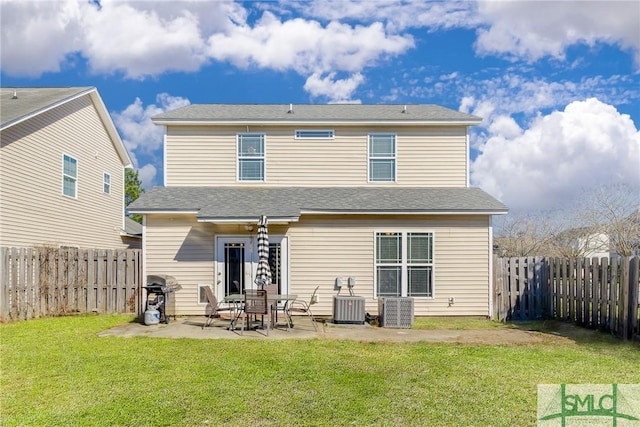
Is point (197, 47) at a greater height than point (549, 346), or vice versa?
point (197, 47)

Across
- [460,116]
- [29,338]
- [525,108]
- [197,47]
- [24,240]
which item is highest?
[197,47]

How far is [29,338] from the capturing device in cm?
828

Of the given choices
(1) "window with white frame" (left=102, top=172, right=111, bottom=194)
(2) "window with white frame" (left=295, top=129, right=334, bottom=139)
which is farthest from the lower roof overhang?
(1) "window with white frame" (left=102, top=172, right=111, bottom=194)

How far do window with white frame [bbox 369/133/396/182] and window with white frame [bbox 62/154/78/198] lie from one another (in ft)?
34.3

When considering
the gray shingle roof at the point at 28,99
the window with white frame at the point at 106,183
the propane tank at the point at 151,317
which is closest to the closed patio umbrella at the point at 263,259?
the propane tank at the point at 151,317

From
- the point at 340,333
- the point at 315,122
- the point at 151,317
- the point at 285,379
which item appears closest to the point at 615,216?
the point at 315,122

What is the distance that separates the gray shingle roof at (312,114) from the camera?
12711mm

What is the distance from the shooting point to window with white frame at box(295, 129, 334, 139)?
12930 mm

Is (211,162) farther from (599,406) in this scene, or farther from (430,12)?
(599,406)

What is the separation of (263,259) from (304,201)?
2.42 meters

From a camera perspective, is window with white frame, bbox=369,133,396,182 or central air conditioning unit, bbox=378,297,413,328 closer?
central air conditioning unit, bbox=378,297,413,328

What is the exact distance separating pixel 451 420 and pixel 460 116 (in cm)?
1069

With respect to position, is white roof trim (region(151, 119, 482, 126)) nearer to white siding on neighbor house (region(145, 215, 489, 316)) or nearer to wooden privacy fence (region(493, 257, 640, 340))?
white siding on neighbor house (region(145, 215, 489, 316))

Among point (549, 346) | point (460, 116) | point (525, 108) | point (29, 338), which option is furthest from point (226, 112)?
point (525, 108)
